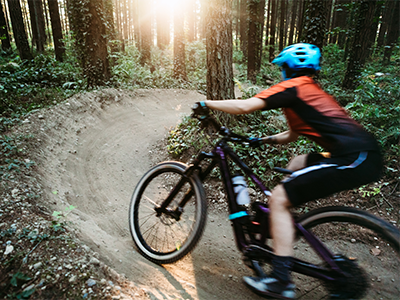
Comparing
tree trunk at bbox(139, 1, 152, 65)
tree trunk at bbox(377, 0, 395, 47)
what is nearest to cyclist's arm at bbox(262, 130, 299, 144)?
tree trunk at bbox(139, 1, 152, 65)

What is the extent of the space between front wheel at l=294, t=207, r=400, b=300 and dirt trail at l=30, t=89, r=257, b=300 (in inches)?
39.0

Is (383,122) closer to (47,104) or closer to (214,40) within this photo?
(214,40)

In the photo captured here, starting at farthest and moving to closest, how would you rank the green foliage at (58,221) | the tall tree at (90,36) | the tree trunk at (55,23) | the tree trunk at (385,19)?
the tree trunk at (385,19)
the tree trunk at (55,23)
the tall tree at (90,36)
the green foliage at (58,221)

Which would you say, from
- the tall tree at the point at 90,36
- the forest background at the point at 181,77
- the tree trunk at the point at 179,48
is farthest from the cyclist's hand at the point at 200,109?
the tree trunk at the point at 179,48

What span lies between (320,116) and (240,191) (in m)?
1.16

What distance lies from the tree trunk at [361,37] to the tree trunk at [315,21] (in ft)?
12.1

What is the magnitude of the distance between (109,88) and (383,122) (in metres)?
9.13

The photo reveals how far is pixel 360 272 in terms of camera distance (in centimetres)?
232

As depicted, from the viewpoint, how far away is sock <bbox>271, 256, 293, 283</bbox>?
2326 millimetres

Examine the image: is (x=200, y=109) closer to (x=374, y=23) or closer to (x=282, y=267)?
(x=282, y=267)

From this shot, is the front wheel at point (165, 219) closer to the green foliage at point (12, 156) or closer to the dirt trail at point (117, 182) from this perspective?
the dirt trail at point (117, 182)

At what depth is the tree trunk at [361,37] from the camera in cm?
1070

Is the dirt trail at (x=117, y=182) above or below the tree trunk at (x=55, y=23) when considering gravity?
below

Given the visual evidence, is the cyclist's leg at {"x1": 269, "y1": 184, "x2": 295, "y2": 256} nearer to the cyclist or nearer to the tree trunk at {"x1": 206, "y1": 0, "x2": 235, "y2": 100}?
the cyclist
